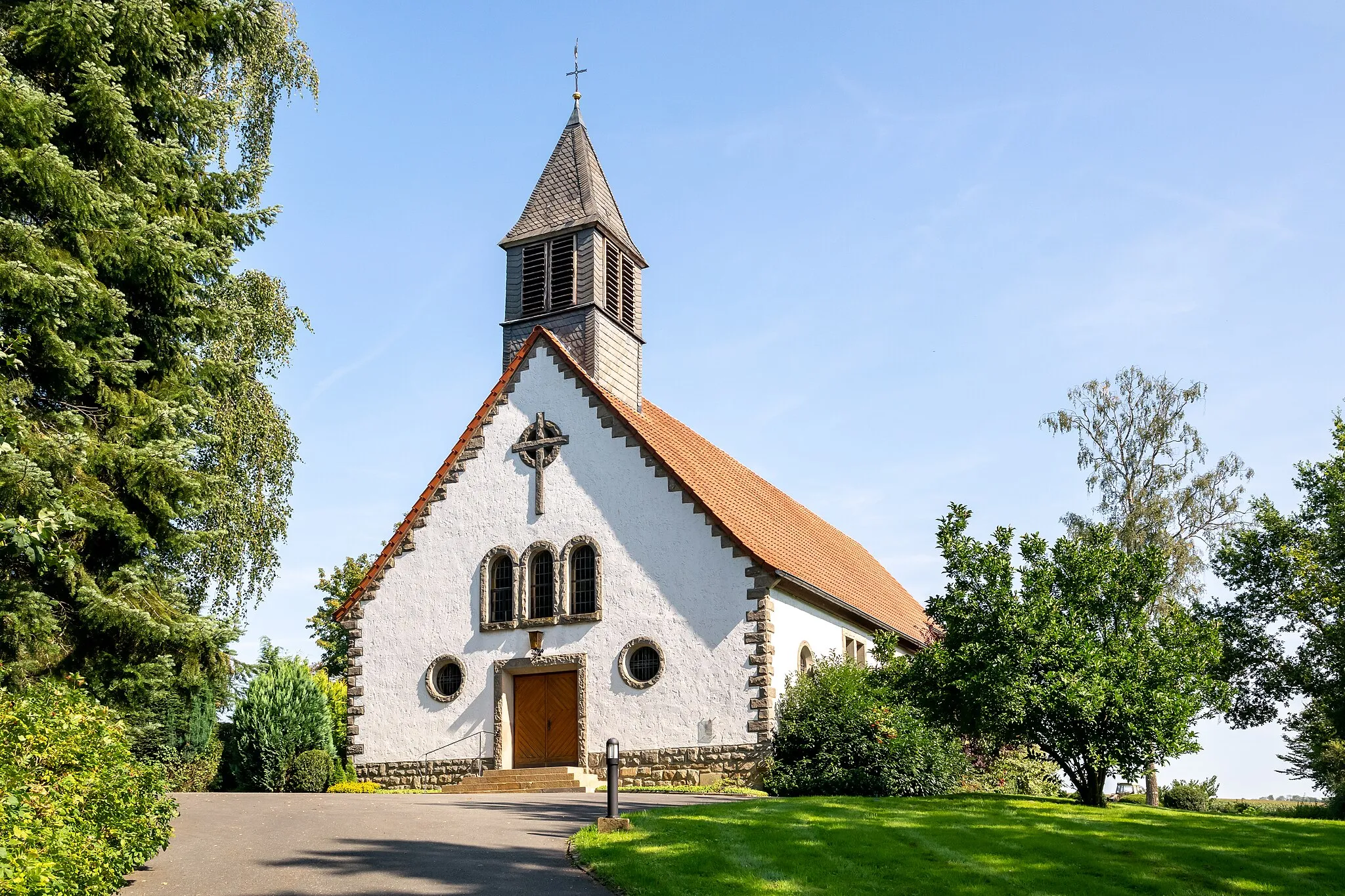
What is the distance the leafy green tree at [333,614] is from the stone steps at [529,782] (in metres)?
19.0

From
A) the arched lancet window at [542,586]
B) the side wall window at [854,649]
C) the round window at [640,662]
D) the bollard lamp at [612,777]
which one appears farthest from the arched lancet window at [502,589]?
the bollard lamp at [612,777]

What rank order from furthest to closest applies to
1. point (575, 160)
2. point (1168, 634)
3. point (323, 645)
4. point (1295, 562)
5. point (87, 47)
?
point (323, 645) < point (575, 160) < point (1295, 562) < point (1168, 634) < point (87, 47)

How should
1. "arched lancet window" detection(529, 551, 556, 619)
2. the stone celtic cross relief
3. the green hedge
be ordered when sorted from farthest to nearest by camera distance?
the stone celtic cross relief
"arched lancet window" detection(529, 551, 556, 619)
the green hedge

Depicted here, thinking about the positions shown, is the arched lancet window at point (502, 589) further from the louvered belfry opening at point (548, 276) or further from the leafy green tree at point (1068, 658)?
the leafy green tree at point (1068, 658)

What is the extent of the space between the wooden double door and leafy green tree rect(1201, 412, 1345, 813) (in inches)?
594

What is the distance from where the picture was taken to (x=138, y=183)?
16094mm

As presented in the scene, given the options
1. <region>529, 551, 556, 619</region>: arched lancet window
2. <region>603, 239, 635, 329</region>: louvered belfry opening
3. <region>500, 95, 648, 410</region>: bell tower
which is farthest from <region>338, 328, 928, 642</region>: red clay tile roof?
<region>529, 551, 556, 619</region>: arched lancet window

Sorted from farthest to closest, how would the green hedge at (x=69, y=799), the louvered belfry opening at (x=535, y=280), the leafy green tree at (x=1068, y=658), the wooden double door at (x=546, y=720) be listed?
the louvered belfry opening at (x=535, y=280) → the wooden double door at (x=546, y=720) → the leafy green tree at (x=1068, y=658) → the green hedge at (x=69, y=799)

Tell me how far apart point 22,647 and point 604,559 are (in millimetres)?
13491

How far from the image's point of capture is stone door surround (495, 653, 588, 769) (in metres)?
26.0

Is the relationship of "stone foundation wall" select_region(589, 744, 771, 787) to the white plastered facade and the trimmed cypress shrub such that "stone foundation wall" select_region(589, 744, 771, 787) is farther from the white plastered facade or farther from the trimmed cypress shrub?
the trimmed cypress shrub

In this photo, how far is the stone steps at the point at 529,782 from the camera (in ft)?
81.4

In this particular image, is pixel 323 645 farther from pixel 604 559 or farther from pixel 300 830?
pixel 300 830

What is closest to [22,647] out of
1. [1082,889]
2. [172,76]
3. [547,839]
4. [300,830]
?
[300,830]
